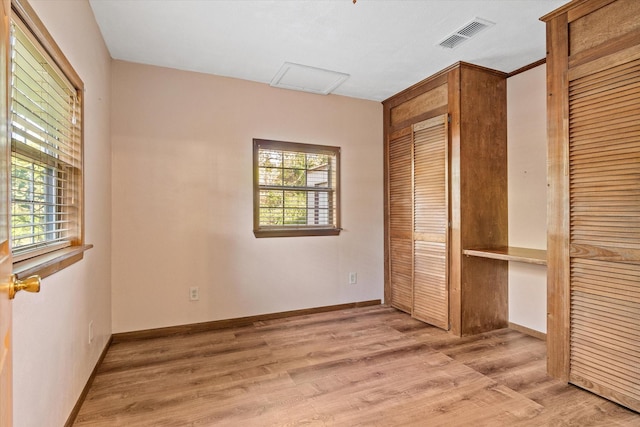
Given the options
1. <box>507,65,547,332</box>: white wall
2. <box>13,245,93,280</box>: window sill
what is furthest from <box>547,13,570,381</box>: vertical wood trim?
<box>13,245,93,280</box>: window sill

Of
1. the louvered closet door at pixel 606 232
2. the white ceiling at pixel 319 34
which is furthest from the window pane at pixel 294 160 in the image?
the louvered closet door at pixel 606 232

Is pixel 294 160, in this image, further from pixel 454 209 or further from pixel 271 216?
pixel 454 209

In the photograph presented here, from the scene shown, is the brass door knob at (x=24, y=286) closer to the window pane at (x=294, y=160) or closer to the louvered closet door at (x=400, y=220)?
the window pane at (x=294, y=160)

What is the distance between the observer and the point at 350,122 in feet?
13.0

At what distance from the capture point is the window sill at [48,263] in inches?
47.5

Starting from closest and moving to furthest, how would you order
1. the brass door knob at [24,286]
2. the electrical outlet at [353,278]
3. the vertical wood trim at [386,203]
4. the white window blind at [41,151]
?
the brass door knob at [24,286]
the white window blind at [41,151]
the electrical outlet at [353,278]
the vertical wood trim at [386,203]

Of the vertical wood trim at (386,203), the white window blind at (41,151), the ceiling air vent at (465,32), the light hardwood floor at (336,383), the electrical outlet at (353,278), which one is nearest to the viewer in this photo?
the white window blind at (41,151)

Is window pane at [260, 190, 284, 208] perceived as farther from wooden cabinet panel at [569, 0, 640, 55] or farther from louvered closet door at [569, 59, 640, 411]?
wooden cabinet panel at [569, 0, 640, 55]

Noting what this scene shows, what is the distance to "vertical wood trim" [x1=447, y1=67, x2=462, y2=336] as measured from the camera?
10.1ft

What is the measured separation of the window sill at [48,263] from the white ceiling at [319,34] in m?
1.66

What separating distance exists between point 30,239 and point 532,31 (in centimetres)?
344

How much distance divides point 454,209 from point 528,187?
721 millimetres

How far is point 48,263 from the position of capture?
4.56ft

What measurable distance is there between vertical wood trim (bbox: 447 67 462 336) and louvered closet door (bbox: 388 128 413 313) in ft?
1.83
